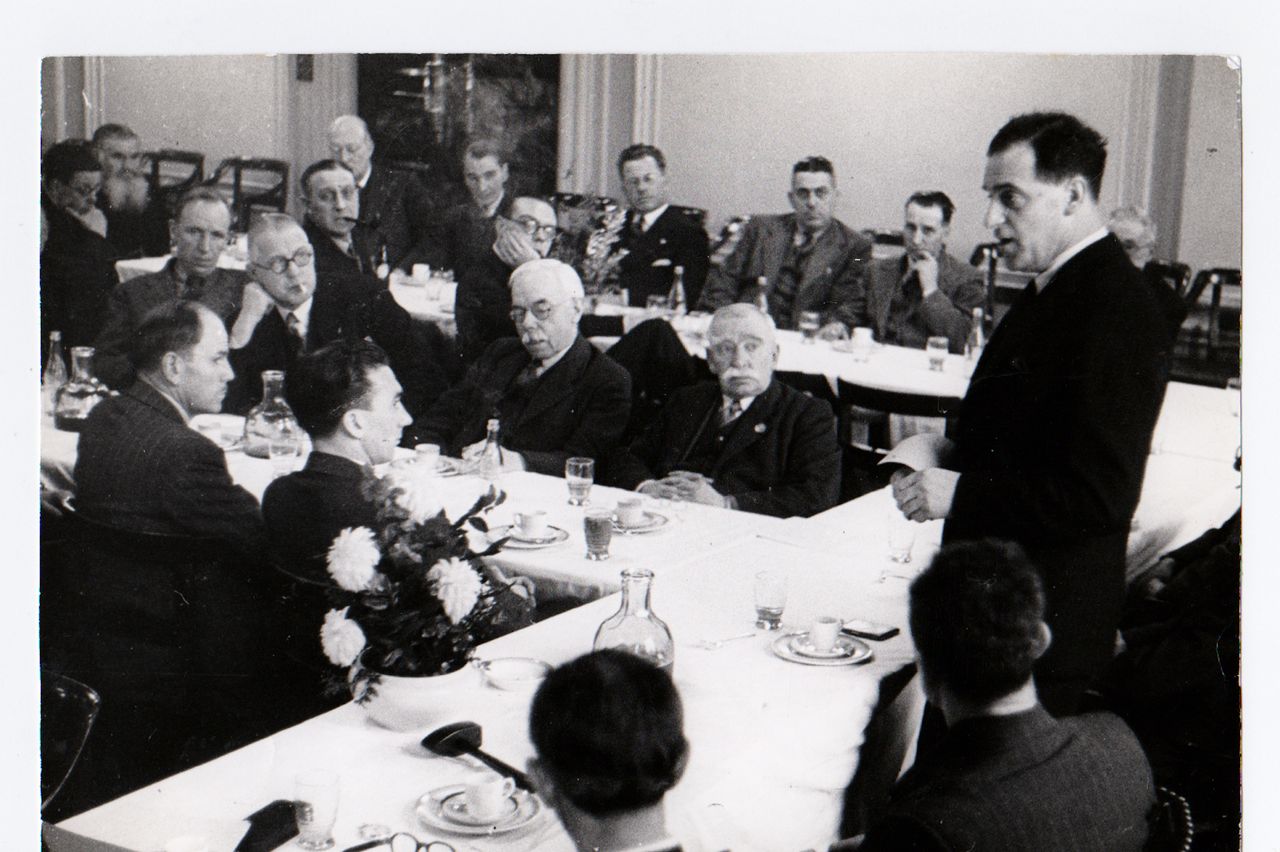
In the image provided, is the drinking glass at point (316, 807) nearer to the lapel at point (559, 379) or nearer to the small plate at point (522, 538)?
the small plate at point (522, 538)

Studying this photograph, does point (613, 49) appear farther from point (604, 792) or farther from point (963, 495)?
point (604, 792)

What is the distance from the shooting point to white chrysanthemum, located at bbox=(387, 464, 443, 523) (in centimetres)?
263

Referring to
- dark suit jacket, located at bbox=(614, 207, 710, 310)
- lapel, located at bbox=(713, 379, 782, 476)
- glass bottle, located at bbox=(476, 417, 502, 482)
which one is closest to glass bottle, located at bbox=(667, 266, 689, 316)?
dark suit jacket, located at bbox=(614, 207, 710, 310)

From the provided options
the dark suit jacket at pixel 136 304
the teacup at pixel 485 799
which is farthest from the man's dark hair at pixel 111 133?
the teacup at pixel 485 799

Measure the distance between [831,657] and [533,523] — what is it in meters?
0.64

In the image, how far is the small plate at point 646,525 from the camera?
2.64 m

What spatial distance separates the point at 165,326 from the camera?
2.73 m

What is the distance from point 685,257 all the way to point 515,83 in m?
0.47

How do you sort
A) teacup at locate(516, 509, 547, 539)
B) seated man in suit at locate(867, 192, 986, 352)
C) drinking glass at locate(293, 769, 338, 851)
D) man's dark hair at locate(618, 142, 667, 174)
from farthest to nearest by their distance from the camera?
teacup at locate(516, 509, 547, 539)
man's dark hair at locate(618, 142, 667, 174)
seated man in suit at locate(867, 192, 986, 352)
drinking glass at locate(293, 769, 338, 851)

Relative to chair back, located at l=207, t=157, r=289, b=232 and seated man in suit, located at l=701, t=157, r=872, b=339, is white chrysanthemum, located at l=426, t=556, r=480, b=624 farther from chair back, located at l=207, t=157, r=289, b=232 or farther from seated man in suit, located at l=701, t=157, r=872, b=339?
chair back, located at l=207, t=157, r=289, b=232

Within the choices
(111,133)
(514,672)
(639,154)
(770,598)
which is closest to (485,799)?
(514,672)

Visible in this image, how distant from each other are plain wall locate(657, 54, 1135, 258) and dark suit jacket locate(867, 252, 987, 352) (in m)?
0.05

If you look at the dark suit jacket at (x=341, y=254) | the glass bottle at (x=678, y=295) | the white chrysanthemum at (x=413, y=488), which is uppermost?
the dark suit jacket at (x=341, y=254)
